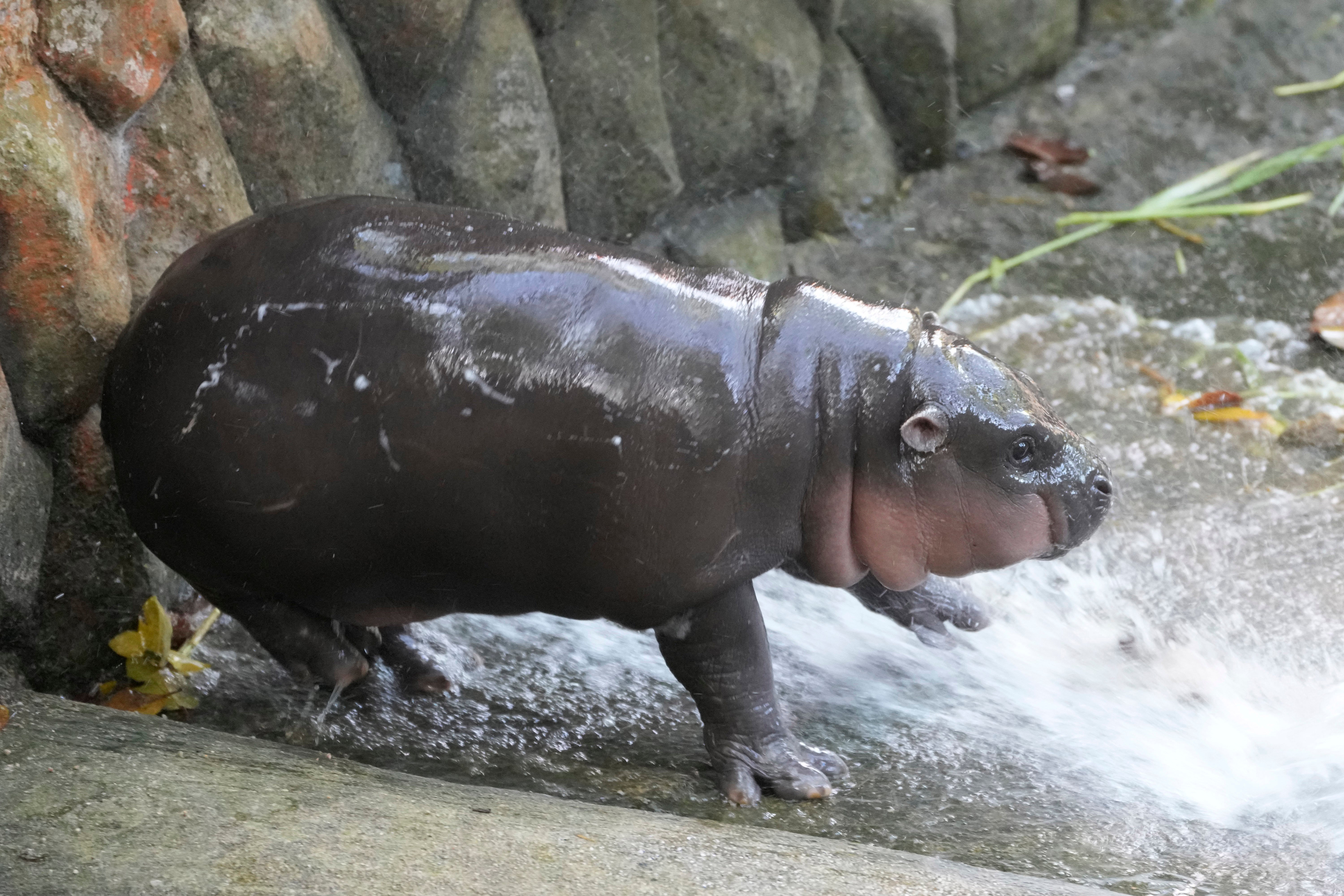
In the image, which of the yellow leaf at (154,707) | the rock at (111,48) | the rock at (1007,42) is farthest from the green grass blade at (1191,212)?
the yellow leaf at (154,707)

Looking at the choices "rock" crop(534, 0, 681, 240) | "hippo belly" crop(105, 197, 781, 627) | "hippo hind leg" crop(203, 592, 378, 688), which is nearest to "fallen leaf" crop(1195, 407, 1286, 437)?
"rock" crop(534, 0, 681, 240)

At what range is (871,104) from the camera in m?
5.51

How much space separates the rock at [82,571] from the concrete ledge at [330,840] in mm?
521

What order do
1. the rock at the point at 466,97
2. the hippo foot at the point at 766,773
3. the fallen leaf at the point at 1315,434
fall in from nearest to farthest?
the hippo foot at the point at 766,773 < the rock at the point at 466,97 < the fallen leaf at the point at 1315,434

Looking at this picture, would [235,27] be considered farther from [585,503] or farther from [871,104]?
[871,104]

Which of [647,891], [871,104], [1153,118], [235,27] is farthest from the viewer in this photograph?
[1153,118]

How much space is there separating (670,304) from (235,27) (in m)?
1.34

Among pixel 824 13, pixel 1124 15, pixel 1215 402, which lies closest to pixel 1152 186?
pixel 1124 15

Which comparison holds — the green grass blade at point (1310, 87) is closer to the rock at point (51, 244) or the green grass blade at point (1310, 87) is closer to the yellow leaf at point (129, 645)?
the rock at point (51, 244)

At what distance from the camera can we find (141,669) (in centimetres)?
319

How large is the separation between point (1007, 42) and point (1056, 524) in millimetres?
3471

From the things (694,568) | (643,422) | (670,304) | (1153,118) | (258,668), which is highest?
(1153,118)

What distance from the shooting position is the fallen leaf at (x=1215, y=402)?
4570 millimetres

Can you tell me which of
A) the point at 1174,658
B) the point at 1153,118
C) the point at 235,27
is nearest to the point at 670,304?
the point at 235,27
